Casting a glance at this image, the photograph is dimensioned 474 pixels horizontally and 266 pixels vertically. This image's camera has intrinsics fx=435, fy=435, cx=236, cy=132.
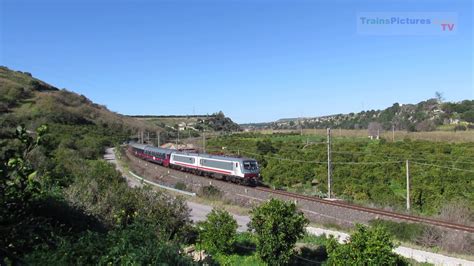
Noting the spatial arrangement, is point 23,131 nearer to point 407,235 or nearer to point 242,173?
point 407,235

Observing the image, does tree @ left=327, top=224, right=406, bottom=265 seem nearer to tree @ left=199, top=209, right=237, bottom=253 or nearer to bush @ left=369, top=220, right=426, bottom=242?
tree @ left=199, top=209, right=237, bottom=253

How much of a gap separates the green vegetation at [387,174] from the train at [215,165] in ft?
14.1

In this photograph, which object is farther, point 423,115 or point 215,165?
point 423,115

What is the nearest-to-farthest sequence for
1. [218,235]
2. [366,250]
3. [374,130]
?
[366,250], [218,235], [374,130]

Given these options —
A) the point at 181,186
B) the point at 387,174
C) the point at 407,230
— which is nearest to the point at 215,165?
the point at 181,186

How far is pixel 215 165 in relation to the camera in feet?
120

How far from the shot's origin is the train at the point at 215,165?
33.2m

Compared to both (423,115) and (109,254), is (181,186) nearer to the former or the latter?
(109,254)

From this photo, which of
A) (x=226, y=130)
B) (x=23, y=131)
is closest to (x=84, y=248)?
(x=23, y=131)

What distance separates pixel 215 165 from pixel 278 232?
2500cm

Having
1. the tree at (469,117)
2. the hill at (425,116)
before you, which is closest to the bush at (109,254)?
the hill at (425,116)

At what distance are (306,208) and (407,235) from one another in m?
7.19

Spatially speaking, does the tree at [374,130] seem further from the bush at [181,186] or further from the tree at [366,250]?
the tree at [366,250]

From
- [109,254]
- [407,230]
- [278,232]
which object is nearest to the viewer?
[109,254]
